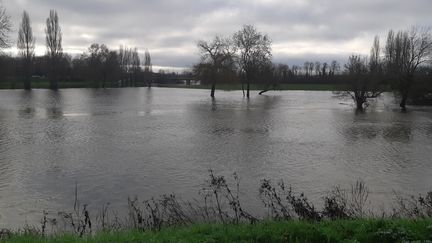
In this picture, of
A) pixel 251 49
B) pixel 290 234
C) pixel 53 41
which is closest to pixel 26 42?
pixel 53 41

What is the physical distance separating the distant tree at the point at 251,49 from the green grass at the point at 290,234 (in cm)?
5817

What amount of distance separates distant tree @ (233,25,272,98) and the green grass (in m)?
58.2

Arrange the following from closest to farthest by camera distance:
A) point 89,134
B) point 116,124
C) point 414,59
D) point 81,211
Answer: point 81,211, point 89,134, point 116,124, point 414,59

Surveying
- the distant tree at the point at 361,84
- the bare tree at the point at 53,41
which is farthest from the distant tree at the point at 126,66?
the distant tree at the point at 361,84

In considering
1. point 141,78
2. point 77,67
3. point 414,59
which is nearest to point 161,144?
point 414,59

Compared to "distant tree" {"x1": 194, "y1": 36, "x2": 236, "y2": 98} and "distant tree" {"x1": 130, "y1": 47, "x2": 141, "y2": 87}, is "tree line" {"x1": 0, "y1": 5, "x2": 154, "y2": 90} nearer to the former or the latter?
"distant tree" {"x1": 130, "y1": 47, "x2": 141, "y2": 87}

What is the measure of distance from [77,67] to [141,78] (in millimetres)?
36538

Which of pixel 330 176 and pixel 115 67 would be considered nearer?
pixel 330 176

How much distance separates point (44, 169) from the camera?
13414mm

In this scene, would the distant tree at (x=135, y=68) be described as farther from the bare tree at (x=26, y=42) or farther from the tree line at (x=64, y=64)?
the bare tree at (x=26, y=42)

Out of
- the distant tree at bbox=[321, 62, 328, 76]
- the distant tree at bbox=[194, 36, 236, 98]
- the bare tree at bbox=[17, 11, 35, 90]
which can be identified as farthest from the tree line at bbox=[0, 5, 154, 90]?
the distant tree at bbox=[321, 62, 328, 76]

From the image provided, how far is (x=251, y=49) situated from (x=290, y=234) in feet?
197

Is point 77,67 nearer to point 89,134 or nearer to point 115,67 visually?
point 115,67

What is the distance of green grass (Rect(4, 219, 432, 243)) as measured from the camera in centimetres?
572
